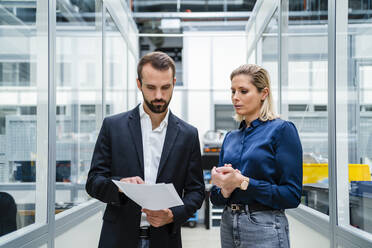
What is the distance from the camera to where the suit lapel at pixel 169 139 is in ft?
4.95

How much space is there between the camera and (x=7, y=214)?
175cm

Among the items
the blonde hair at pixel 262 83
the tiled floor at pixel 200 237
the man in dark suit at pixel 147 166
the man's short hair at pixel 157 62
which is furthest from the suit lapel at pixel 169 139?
the tiled floor at pixel 200 237

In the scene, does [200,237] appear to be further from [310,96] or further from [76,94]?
[310,96]

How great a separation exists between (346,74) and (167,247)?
133 centimetres

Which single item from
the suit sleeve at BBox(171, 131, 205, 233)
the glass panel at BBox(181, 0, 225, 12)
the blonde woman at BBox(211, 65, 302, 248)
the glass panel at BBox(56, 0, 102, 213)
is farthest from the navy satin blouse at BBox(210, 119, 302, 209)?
the glass panel at BBox(181, 0, 225, 12)

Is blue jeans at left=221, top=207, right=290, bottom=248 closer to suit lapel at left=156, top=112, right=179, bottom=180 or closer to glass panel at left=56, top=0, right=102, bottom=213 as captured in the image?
suit lapel at left=156, top=112, right=179, bottom=180

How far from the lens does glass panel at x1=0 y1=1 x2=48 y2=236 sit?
68.9 inches

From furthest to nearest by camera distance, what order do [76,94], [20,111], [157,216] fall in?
[76,94] → [20,111] → [157,216]

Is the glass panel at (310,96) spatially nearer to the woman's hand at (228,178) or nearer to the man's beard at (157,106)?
the woman's hand at (228,178)

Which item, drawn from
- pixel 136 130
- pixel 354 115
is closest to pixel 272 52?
pixel 354 115

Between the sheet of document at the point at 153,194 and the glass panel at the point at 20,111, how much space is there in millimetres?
696

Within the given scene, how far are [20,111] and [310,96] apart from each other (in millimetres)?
1928

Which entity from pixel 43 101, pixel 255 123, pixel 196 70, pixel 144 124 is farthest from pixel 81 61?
pixel 196 70

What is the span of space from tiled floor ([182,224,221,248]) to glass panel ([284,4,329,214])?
2.79 m
